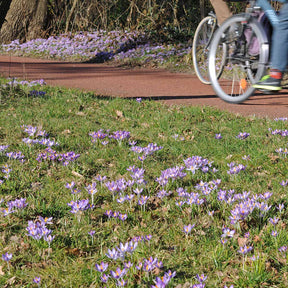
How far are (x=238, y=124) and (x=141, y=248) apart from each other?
318 centimetres

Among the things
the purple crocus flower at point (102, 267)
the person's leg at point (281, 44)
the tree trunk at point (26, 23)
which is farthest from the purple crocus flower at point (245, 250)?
the tree trunk at point (26, 23)

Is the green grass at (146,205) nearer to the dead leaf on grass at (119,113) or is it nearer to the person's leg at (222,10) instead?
the dead leaf on grass at (119,113)

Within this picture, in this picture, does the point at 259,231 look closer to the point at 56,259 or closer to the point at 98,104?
the point at 56,259

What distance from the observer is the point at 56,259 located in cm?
255

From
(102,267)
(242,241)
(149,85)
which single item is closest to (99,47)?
(149,85)

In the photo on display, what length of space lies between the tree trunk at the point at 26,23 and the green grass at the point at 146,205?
44.8 ft

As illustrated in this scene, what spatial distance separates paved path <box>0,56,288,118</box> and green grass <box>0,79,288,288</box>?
1.22 m

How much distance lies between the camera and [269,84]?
4051mm

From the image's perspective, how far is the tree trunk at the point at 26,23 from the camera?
18102mm

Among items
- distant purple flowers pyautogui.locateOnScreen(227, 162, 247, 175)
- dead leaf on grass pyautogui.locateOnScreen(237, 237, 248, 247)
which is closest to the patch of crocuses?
distant purple flowers pyautogui.locateOnScreen(227, 162, 247, 175)

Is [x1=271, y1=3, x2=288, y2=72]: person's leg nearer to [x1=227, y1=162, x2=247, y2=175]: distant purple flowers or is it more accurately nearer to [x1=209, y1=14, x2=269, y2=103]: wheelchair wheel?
[x1=209, y1=14, x2=269, y2=103]: wheelchair wheel

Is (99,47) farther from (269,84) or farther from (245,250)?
(245,250)

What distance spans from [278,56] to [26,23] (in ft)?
54.4

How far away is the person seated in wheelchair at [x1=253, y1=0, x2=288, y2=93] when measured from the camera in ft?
13.0
